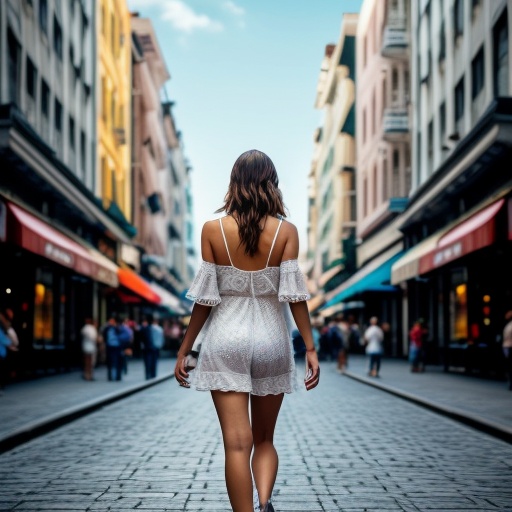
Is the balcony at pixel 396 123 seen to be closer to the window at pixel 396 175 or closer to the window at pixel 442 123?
the window at pixel 396 175

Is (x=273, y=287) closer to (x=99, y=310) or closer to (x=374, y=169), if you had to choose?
(x=99, y=310)

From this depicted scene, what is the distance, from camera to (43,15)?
84.3 ft

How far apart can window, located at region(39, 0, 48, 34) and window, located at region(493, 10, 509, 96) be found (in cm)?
1165

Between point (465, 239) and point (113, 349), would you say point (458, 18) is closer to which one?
point (465, 239)

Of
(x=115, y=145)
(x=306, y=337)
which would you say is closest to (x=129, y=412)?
(x=306, y=337)

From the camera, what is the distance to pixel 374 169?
1848 inches

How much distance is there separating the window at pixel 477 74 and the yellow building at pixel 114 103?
1588cm

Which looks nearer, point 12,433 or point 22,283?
point 12,433

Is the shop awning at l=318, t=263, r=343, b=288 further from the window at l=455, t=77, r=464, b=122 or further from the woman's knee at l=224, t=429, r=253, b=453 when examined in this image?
the woman's knee at l=224, t=429, r=253, b=453

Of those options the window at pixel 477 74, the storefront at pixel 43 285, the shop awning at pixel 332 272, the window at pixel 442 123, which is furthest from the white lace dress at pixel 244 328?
the shop awning at pixel 332 272

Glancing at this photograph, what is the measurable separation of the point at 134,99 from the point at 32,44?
3001 cm

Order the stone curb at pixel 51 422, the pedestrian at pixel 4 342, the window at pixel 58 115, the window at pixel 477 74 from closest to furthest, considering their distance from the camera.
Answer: the stone curb at pixel 51 422 < the pedestrian at pixel 4 342 < the window at pixel 477 74 < the window at pixel 58 115

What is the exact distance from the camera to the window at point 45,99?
26031 millimetres

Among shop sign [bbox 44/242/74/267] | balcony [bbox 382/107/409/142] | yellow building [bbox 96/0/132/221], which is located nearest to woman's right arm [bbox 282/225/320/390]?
shop sign [bbox 44/242/74/267]
